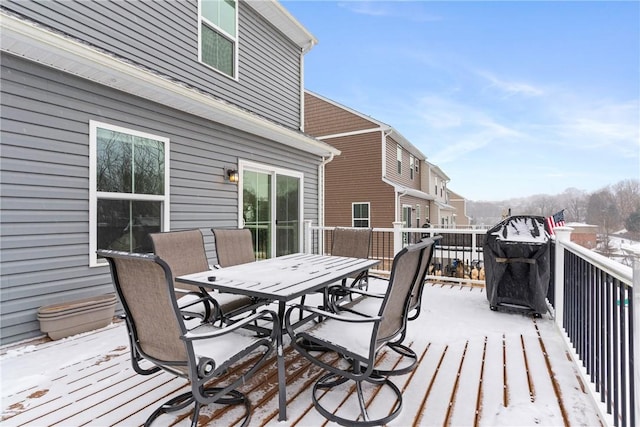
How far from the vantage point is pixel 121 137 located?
146 inches

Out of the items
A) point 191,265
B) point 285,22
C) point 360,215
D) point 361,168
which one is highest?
point 285,22

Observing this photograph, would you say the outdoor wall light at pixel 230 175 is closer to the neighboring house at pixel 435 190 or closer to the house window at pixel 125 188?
the house window at pixel 125 188

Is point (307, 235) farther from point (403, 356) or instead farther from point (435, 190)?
point (435, 190)

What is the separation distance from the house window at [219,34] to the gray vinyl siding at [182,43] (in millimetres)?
137

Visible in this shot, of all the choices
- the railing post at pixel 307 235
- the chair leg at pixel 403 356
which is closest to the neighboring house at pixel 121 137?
the railing post at pixel 307 235

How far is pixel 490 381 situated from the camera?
224 cm

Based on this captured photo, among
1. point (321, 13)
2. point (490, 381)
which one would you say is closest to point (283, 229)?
point (490, 381)

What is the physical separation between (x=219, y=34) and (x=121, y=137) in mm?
2687

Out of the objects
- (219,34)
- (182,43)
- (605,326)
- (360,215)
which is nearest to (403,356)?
(605,326)

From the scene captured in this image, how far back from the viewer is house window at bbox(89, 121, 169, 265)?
3.46 meters

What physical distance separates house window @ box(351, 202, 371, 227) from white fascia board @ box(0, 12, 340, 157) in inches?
312

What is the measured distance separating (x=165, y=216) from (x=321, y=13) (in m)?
8.24

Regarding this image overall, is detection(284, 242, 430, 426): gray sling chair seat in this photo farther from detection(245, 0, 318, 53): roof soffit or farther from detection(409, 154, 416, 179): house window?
detection(409, 154, 416, 179): house window

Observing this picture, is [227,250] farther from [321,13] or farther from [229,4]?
[321,13]
